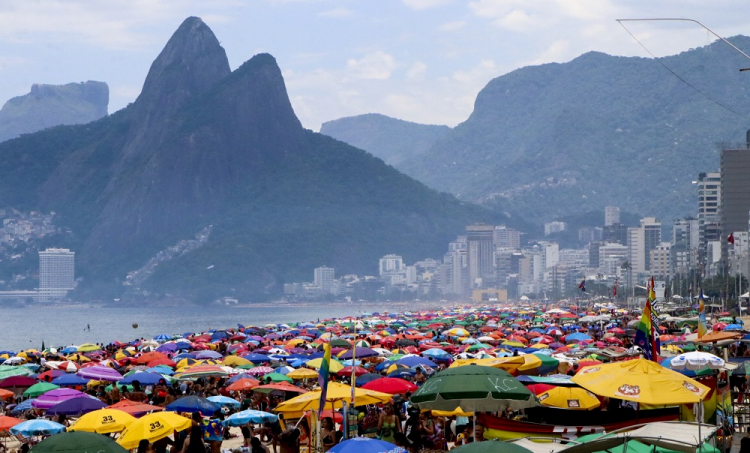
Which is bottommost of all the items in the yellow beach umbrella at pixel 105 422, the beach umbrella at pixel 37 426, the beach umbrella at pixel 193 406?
the beach umbrella at pixel 37 426

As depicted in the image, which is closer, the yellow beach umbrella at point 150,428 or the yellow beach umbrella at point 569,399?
the yellow beach umbrella at point 150,428

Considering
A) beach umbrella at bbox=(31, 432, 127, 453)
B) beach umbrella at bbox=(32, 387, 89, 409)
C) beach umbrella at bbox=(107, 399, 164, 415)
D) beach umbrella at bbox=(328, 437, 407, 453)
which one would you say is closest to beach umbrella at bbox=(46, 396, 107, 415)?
beach umbrella at bbox=(32, 387, 89, 409)

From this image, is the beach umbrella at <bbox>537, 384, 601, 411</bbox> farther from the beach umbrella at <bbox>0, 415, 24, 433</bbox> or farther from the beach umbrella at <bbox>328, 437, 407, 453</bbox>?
the beach umbrella at <bbox>0, 415, 24, 433</bbox>

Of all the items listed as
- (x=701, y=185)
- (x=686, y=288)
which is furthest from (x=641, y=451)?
(x=701, y=185)

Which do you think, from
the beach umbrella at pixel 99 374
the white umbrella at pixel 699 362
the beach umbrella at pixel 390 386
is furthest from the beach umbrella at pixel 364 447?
the beach umbrella at pixel 99 374

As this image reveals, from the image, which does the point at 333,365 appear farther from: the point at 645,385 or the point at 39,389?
the point at 645,385

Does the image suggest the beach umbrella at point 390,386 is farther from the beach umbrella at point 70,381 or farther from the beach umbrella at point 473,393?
the beach umbrella at point 70,381
